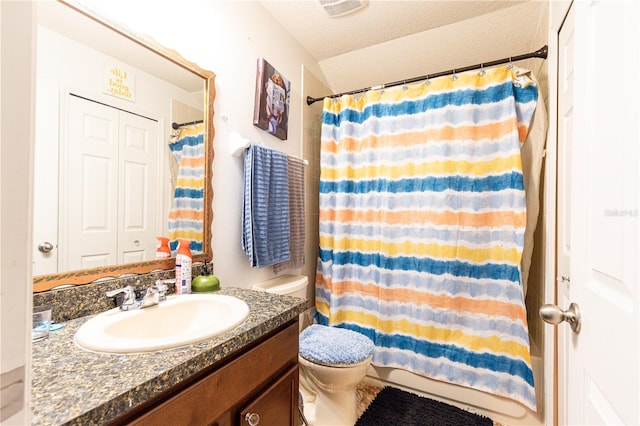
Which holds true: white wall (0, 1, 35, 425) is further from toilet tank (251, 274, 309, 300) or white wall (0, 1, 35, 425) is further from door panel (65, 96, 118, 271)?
toilet tank (251, 274, 309, 300)

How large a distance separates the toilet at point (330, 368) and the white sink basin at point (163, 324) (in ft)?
1.60

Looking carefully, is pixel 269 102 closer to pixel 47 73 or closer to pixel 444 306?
pixel 47 73

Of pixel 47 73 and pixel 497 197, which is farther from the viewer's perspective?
pixel 497 197

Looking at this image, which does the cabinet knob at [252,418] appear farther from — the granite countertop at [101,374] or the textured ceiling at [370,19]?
the textured ceiling at [370,19]

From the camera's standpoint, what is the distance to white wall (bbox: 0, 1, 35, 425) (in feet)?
0.74

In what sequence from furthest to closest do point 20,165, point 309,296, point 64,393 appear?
1. point 309,296
2. point 64,393
3. point 20,165

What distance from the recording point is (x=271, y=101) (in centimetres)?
165

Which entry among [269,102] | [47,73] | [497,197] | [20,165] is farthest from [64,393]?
[497,197]

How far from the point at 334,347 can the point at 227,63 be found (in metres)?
1.53

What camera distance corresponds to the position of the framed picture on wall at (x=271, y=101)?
1564 millimetres

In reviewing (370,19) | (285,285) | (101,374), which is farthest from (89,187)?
(370,19)

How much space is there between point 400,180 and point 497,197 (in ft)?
1.77

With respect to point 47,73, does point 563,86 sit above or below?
above

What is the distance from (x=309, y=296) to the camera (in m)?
2.11
